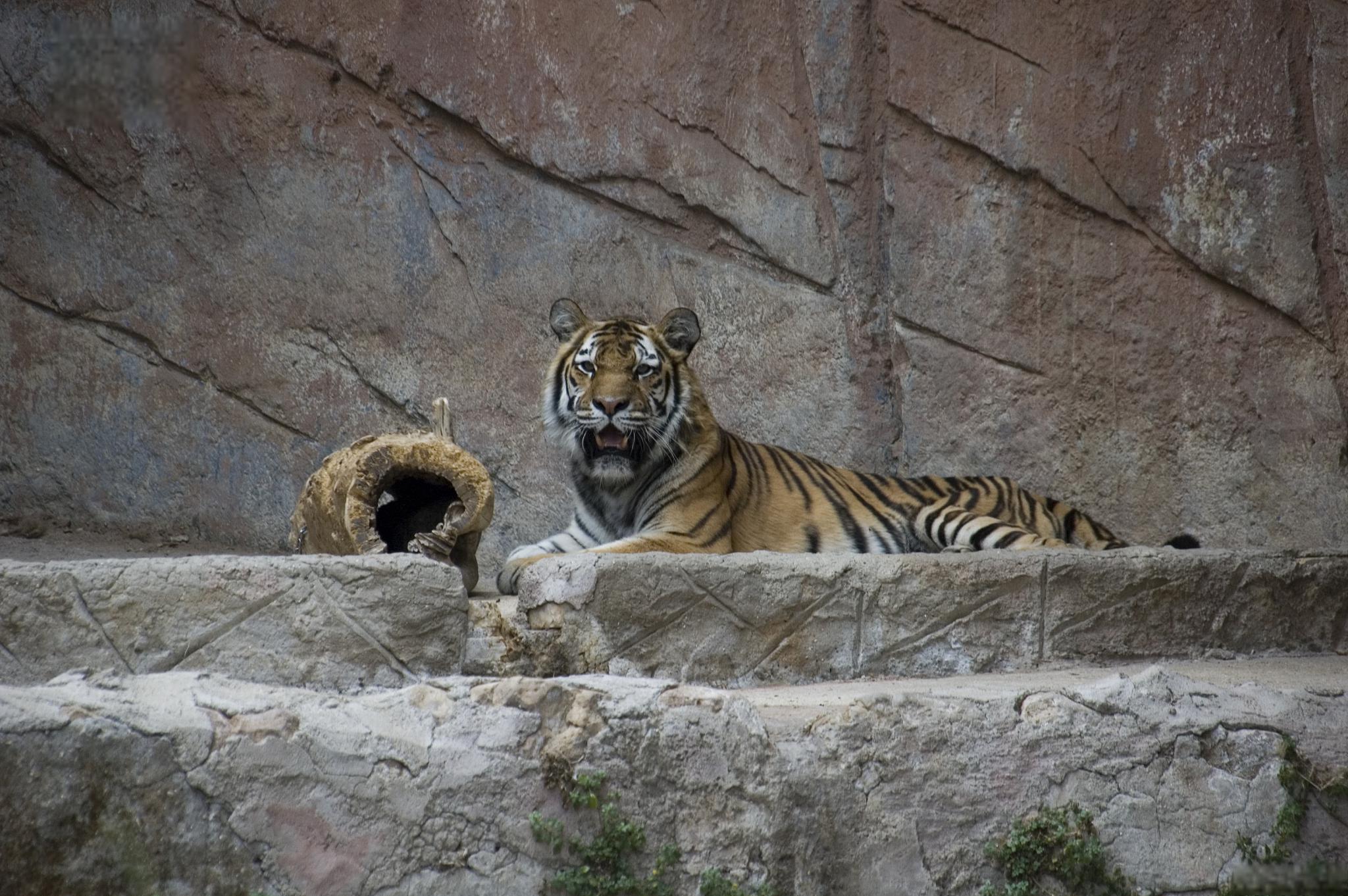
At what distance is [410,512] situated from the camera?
507 cm

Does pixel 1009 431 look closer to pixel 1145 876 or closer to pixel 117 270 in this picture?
pixel 1145 876

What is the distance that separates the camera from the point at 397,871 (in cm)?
293

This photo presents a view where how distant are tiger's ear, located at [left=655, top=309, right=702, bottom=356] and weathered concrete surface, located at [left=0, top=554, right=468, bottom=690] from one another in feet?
7.04

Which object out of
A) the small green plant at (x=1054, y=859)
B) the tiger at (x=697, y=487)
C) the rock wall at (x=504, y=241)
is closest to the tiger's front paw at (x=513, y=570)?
the tiger at (x=697, y=487)

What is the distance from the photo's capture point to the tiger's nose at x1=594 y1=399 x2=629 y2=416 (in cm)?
526

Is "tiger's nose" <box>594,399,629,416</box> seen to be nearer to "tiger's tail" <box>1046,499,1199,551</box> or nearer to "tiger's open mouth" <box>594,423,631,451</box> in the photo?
"tiger's open mouth" <box>594,423,631,451</box>

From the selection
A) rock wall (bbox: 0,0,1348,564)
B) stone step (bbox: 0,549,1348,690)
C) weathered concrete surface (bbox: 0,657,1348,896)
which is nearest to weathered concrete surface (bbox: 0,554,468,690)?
stone step (bbox: 0,549,1348,690)

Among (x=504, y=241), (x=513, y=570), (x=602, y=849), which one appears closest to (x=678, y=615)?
(x=602, y=849)

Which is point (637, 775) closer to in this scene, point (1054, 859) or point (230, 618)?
point (1054, 859)

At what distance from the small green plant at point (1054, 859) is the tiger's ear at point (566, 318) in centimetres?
290

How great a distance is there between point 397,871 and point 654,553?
4.07 ft

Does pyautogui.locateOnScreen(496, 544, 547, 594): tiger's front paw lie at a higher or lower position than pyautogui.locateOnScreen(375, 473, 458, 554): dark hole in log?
lower

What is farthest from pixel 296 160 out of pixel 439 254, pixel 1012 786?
pixel 1012 786

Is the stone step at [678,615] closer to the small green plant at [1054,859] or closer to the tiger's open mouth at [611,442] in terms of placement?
the small green plant at [1054,859]
